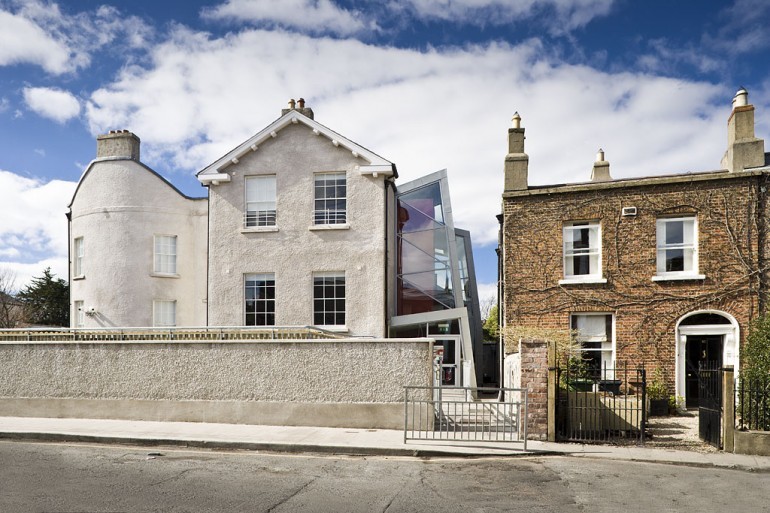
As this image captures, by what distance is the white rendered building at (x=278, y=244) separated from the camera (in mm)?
19609

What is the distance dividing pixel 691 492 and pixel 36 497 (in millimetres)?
9113

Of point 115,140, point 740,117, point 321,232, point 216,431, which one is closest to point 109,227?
point 115,140

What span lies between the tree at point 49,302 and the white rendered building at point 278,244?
64.5ft

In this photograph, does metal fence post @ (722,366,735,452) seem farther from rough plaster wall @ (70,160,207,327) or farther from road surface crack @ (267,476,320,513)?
rough plaster wall @ (70,160,207,327)

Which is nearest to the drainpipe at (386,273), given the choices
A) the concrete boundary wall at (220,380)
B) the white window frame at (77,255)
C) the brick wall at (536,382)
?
the concrete boundary wall at (220,380)

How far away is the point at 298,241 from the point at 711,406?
1294 cm

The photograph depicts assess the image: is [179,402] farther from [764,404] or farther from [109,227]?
[764,404]

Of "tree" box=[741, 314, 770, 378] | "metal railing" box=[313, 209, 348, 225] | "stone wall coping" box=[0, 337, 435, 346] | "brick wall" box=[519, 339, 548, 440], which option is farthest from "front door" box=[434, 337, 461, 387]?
"tree" box=[741, 314, 770, 378]

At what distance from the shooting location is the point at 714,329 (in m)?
17.2

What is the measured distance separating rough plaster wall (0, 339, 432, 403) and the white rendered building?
17.9ft

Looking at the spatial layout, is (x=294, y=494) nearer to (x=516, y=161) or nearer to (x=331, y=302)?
(x=331, y=302)

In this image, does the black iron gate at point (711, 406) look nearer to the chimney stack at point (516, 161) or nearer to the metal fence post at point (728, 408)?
the metal fence post at point (728, 408)

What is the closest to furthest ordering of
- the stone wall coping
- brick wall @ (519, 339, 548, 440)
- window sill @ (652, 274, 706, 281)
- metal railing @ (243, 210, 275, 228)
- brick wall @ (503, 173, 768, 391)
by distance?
1. brick wall @ (519, 339, 548, 440)
2. the stone wall coping
3. brick wall @ (503, 173, 768, 391)
4. window sill @ (652, 274, 706, 281)
5. metal railing @ (243, 210, 275, 228)

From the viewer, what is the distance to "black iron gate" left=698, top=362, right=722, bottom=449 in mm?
11438
